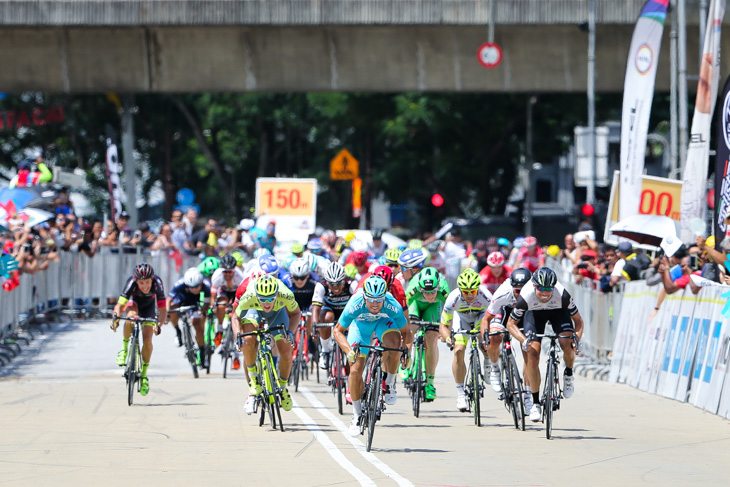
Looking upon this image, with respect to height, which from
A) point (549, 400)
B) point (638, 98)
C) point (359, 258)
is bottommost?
point (549, 400)

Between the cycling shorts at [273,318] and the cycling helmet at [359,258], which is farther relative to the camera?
the cycling helmet at [359,258]

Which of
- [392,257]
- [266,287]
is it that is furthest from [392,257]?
[266,287]

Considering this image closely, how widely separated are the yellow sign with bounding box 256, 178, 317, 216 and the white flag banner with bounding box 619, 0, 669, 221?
10.8 meters

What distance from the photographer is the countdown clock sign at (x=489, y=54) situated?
3350cm

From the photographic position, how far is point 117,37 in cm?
3419

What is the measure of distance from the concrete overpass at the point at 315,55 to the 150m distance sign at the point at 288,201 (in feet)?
7.22

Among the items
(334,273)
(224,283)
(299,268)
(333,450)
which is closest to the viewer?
(333,450)

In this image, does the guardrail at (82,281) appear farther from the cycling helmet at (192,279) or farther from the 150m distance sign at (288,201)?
the cycling helmet at (192,279)

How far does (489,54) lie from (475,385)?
19.3 meters

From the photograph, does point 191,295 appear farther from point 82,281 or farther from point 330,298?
point 82,281

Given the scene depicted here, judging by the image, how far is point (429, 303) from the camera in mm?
16547

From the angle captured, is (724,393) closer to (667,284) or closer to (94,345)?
(667,284)

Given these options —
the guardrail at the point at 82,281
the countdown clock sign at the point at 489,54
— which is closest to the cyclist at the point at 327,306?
the guardrail at the point at 82,281

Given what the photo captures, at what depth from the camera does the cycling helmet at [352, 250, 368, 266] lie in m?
19.6
